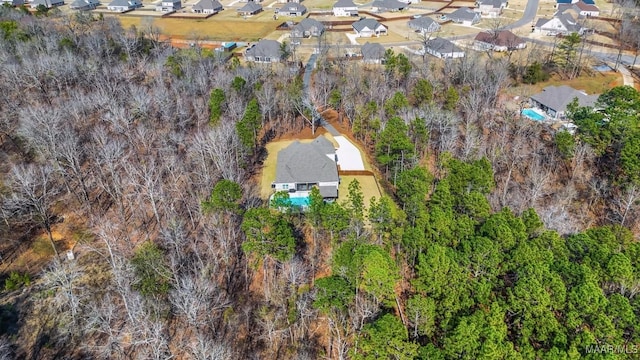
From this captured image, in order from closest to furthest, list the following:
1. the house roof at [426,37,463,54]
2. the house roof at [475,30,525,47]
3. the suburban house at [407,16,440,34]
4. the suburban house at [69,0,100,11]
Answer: the house roof at [426,37,463,54] → the house roof at [475,30,525,47] → the suburban house at [407,16,440,34] → the suburban house at [69,0,100,11]

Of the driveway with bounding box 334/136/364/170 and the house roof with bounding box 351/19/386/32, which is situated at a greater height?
the house roof with bounding box 351/19/386/32

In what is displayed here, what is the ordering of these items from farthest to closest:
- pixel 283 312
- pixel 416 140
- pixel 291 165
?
1. pixel 416 140
2. pixel 291 165
3. pixel 283 312

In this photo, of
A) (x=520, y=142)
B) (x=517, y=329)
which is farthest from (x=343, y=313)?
(x=520, y=142)

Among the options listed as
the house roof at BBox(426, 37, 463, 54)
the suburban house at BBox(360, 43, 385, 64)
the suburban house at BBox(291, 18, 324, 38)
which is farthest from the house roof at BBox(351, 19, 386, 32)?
the suburban house at BBox(360, 43, 385, 64)

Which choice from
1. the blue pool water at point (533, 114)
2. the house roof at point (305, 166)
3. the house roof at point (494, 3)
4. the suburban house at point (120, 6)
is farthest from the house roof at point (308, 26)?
the suburban house at point (120, 6)

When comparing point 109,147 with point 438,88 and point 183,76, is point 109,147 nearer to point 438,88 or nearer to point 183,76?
point 183,76

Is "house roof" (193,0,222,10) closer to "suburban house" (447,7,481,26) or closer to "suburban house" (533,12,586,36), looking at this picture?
"suburban house" (447,7,481,26)
